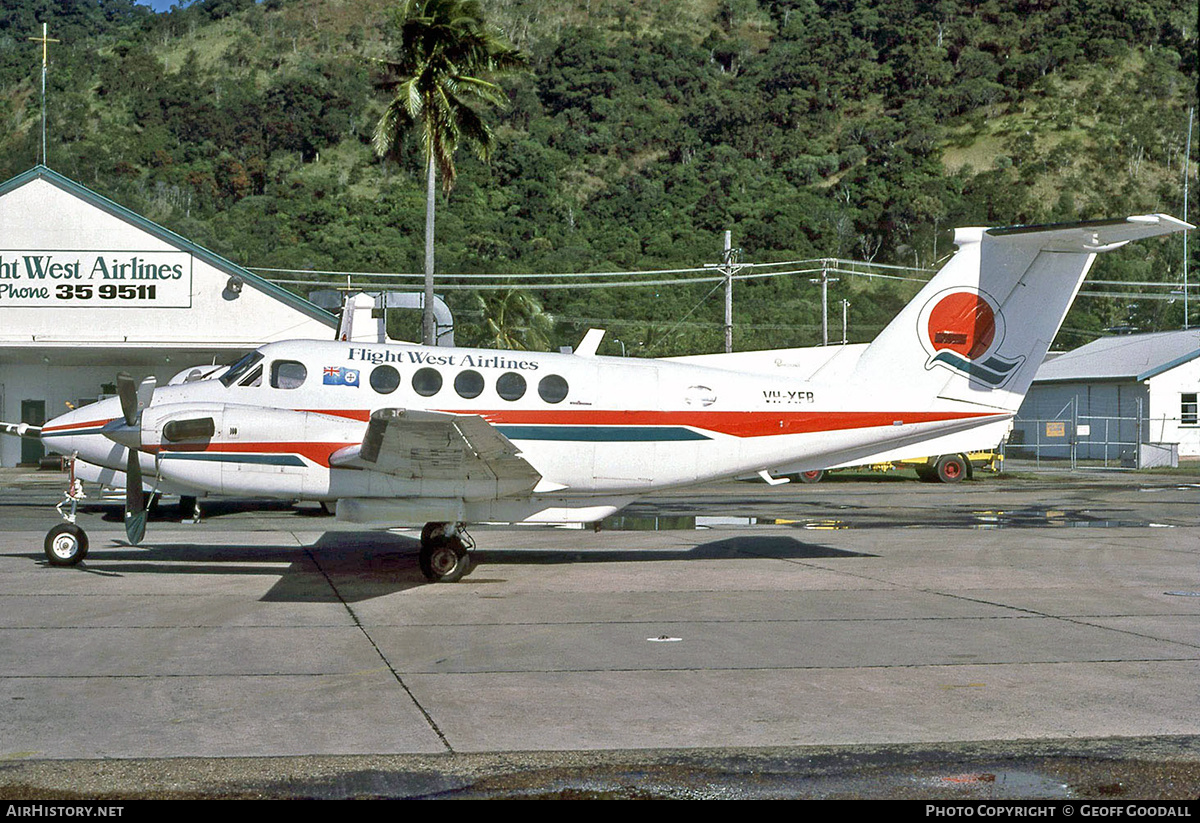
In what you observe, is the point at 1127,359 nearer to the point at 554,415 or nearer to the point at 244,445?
the point at 554,415

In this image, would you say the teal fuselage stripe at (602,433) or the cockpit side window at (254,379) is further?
the teal fuselage stripe at (602,433)

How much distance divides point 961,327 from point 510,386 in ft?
20.2

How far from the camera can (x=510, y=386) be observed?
48.1 ft

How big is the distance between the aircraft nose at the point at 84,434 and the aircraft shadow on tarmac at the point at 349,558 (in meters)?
1.54

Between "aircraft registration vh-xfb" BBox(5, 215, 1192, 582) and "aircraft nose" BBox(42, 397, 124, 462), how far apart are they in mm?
18

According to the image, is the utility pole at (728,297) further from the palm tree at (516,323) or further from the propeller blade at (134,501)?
the propeller blade at (134,501)

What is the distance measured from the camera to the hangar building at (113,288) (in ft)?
120

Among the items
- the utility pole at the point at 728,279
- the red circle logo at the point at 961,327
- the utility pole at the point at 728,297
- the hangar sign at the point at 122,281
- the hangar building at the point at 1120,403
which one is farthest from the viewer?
the hangar building at the point at 1120,403

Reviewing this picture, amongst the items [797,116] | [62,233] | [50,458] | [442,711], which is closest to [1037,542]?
[442,711]

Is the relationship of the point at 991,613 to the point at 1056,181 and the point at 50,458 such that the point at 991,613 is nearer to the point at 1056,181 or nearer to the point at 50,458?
the point at 50,458

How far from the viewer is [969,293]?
49.8 ft

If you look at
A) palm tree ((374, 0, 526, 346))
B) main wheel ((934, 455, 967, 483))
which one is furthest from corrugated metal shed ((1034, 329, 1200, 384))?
palm tree ((374, 0, 526, 346))

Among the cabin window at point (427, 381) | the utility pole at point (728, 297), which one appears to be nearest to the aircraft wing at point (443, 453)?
the cabin window at point (427, 381)

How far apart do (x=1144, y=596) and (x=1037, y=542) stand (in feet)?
17.3
